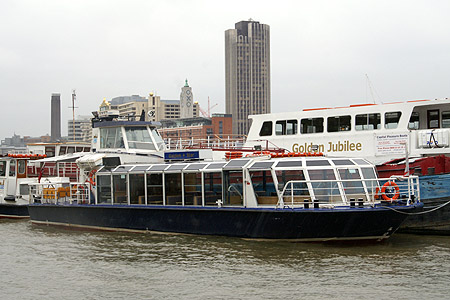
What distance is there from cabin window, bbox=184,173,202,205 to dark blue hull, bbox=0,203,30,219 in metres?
11.7

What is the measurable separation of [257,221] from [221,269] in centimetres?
328

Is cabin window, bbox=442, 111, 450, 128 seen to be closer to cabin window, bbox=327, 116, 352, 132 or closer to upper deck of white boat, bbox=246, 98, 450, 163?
upper deck of white boat, bbox=246, 98, 450, 163

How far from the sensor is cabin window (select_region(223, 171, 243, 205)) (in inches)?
733

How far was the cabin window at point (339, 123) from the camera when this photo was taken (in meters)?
24.0

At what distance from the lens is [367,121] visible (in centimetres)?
2352

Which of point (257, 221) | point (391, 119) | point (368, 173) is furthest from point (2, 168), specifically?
point (368, 173)

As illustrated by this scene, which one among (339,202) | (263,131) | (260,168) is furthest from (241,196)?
(263,131)

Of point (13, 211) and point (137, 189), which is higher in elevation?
point (137, 189)

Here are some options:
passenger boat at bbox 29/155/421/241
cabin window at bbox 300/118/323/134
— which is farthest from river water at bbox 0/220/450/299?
cabin window at bbox 300/118/323/134

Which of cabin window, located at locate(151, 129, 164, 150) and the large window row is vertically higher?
the large window row

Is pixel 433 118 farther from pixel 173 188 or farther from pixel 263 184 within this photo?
pixel 173 188

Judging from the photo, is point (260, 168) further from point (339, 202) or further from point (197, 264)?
point (197, 264)

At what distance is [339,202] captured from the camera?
17.2 m

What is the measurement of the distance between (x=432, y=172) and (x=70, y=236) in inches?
502
